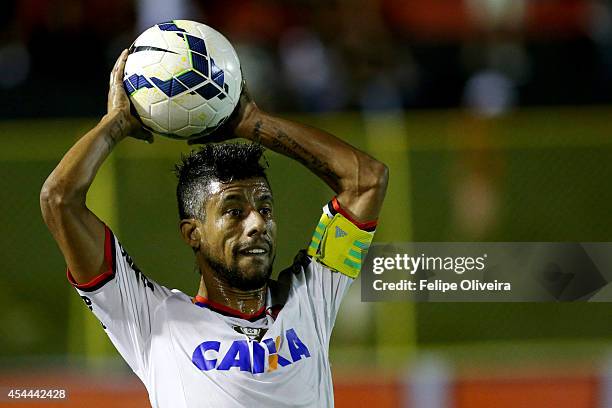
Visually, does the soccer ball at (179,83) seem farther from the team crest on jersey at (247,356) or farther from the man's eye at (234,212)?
the team crest on jersey at (247,356)

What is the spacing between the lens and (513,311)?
6.44 metres

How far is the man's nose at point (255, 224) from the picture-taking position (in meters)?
3.52

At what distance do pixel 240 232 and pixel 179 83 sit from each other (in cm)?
53

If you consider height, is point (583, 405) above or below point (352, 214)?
below

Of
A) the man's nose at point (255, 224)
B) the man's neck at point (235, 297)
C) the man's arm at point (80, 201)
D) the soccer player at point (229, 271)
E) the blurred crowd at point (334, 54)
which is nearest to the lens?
the man's arm at point (80, 201)

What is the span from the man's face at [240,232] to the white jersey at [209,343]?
0.16 m

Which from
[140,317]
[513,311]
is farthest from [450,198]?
[140,317]

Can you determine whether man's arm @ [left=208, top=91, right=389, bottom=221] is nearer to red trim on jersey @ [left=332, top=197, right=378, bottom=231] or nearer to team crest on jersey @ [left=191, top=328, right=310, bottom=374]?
red trim on jersey @ [left=332, top=197, right=378, bottom=231]

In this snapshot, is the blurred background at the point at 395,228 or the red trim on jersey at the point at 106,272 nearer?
the red trim on jersey at the point at 106,272

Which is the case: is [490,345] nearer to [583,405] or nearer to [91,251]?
[583,405]

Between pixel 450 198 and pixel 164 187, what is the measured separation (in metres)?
1.77

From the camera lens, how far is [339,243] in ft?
12.1

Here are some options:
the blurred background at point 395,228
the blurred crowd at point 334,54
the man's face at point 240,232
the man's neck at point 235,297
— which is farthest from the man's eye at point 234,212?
the blurred crowd at point 334,54

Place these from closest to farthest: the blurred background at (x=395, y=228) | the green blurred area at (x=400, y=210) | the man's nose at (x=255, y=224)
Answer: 1. the man's nose at (x=255, y=224)
2. the blurred background at (x=395, y=228)
3. the green blurred area at (x=400, y=210)
